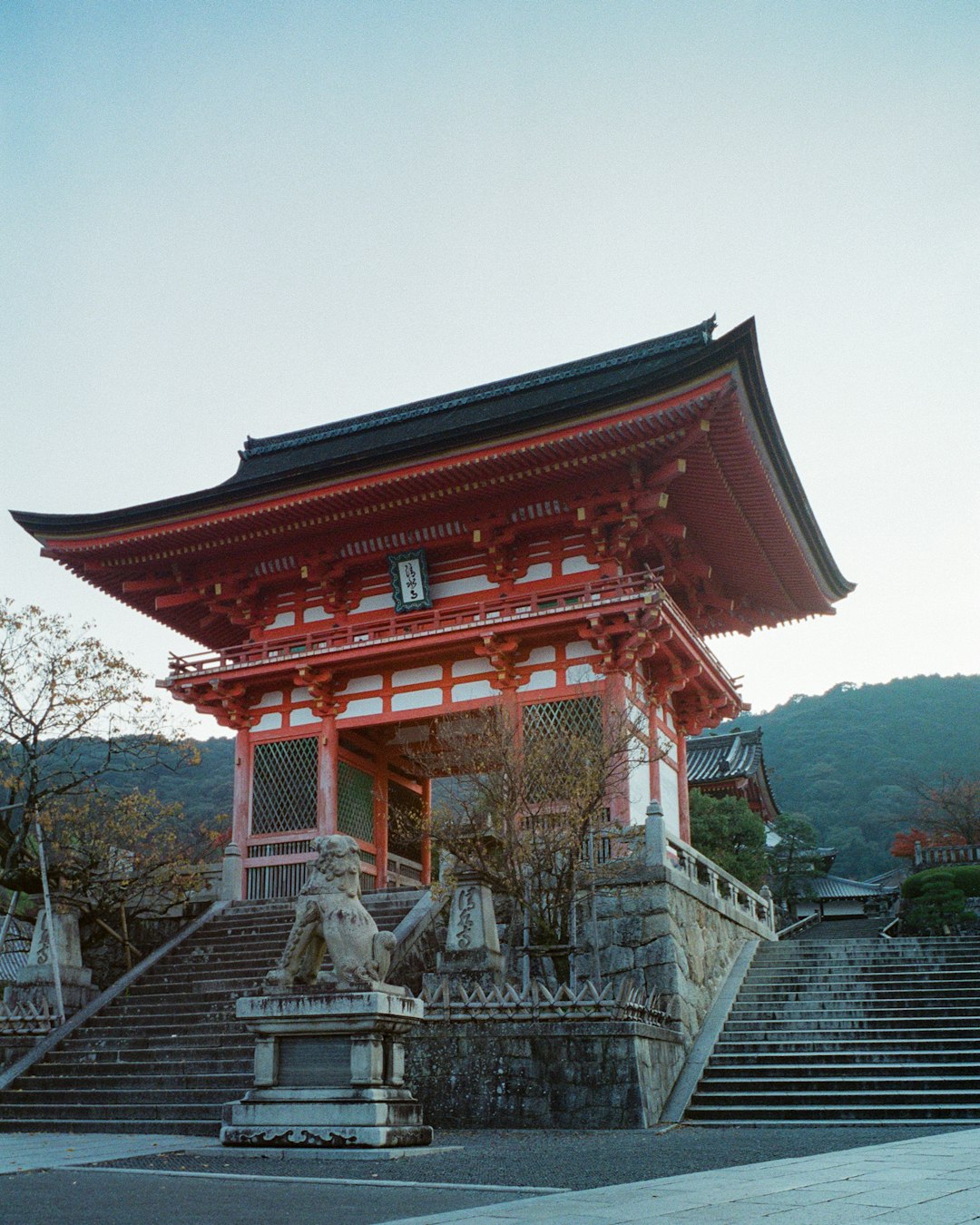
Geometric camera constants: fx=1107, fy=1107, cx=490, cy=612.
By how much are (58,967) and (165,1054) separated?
2881 mm

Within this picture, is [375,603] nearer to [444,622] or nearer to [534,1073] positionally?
[444,622]

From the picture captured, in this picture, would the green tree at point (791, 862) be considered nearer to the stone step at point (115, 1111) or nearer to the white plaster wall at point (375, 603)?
the white plaster wall at point (375, 603)

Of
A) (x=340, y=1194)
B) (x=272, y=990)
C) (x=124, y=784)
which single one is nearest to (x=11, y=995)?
(x=272, y=990)

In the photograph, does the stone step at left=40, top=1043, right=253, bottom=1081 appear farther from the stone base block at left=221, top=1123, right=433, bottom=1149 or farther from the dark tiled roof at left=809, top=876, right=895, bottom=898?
the dark tiled roof at left=809, top=876, right=895, bottom=898

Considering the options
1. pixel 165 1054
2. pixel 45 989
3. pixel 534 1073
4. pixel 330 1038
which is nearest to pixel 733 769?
pixel 45 989

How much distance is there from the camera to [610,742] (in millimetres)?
16094

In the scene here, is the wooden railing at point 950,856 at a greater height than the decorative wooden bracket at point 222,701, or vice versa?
the decorative wooden bracket at point 222,701

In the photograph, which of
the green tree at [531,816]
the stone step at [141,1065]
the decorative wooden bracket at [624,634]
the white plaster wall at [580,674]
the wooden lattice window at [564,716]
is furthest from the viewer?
the white plaster wall at [580,674]

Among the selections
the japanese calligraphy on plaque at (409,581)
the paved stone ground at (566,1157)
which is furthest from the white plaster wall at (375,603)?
the paved stone ground at (566,1157)

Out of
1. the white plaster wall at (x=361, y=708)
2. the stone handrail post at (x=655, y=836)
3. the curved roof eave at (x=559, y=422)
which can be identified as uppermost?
the curved roof eave at (x=559, y=422)

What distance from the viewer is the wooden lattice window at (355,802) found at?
21547 millimetres

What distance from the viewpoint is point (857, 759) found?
245ft

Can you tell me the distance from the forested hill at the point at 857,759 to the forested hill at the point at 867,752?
0.24 ft

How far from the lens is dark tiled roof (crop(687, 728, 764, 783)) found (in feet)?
135
